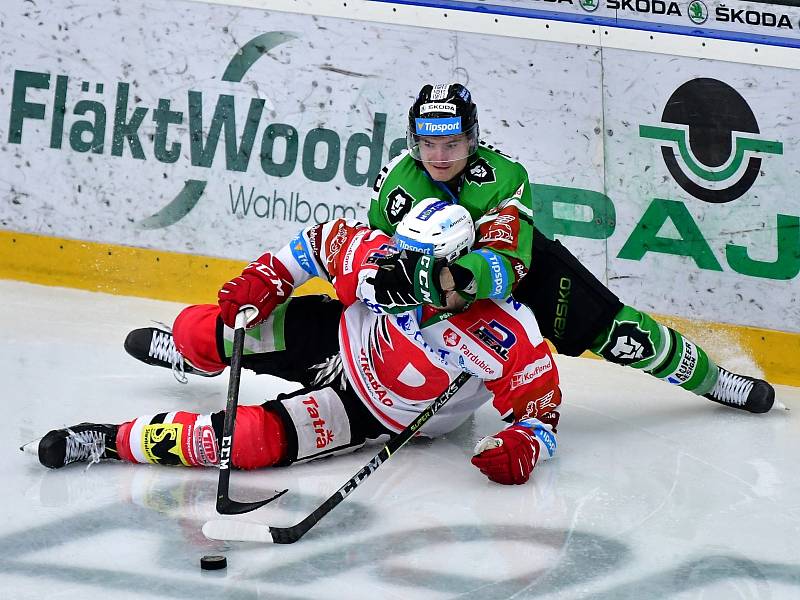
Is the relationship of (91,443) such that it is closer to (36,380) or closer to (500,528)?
(36,380)

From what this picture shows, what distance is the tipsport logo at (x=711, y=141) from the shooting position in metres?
4.56

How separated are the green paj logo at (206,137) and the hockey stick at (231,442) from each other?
158 centimetres

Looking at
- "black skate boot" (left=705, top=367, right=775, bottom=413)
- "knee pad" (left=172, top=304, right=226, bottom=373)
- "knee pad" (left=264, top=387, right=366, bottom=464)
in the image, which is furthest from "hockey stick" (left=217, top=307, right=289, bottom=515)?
"black skate boot" (left=705, top=367, right=775, bottom=413)

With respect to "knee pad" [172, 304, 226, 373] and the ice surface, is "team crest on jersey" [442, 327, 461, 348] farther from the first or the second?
"knee pad" [172, 304, 226, 373]

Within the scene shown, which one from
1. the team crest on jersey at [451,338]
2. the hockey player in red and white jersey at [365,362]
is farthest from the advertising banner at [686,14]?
the team crest on jersey at [451,338]

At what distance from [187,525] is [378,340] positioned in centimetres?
75

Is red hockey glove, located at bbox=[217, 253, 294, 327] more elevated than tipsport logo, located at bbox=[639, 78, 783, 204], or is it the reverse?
tipsport logo, located at bbox=[639, 78, 783, 204]

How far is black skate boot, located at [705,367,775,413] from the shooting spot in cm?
407

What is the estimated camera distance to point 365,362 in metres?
3.43

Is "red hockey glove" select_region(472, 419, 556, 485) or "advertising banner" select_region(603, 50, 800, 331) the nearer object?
"red hockey glove" select_region(472, 419, 556, 485)

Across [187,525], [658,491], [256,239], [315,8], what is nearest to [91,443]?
[187,525]

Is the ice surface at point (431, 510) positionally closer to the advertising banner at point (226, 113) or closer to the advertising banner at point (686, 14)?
the advertising banner at point (226, 113)

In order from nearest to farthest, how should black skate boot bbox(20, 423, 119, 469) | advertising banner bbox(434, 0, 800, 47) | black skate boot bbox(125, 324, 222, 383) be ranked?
1. black skate boot bbox(20, 423, 119, 469)
2. black skate boot bbox(125, 324, 222, 383)
3. advertising banner bbox(434, 0, 800, 47)

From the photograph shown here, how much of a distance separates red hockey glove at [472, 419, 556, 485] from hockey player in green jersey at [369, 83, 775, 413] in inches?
14.8
